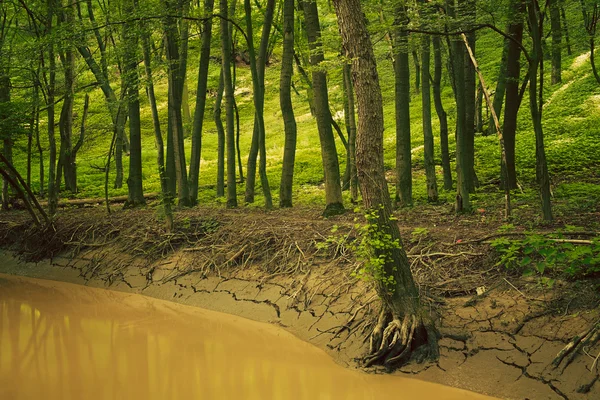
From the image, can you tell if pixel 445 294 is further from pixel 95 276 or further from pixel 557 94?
pixel 557 94

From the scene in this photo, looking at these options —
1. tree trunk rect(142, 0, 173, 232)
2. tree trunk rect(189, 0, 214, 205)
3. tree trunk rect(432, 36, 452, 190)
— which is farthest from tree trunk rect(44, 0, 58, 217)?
tree trunk rect(432, 36, 452, 190)

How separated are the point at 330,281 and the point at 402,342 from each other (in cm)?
223

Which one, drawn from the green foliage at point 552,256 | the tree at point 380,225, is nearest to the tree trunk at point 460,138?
the green foliage at point 552,256

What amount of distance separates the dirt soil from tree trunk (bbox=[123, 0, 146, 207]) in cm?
101

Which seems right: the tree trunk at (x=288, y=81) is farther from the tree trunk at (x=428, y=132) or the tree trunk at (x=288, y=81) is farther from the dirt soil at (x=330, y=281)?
the tree trunk at (x=428, y=132)

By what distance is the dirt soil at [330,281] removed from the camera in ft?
19.4

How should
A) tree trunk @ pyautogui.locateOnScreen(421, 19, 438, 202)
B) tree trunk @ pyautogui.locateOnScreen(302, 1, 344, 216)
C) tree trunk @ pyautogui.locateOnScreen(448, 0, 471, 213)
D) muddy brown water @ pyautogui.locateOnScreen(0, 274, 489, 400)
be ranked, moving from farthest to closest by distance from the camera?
tree trunk @ pyautogui.locateOnScreen(421, 19, 438, 202) < tree trunk @ pyautogui.locateOnScreen(302, 1, 344, 216) < tree trunk @ pyautogui.locateOnScreen(448, 0, 471, 213) < muddy brown water @ pyautogui.locateOnScreen(0, 274, 489, 400)

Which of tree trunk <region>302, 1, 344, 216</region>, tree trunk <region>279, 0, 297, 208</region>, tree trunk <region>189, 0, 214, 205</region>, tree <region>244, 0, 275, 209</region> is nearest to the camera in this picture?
tree trunk <region>302, 1, 344, 216</region>

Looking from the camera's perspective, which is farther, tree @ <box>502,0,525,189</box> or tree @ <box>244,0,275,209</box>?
tree @ <box>244,0,275,209</box>

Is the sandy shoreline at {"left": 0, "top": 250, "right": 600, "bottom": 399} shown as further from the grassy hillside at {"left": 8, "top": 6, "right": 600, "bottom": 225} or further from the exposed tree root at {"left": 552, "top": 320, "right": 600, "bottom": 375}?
the grassy hillside at {"left": 8, "top": 6, "right": 600, "bottom": 225}

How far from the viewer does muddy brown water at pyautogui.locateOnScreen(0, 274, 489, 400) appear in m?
6.52

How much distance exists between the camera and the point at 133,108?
14.5 metres

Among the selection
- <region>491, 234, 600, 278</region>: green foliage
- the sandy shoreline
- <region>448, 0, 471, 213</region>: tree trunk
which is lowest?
the sandy shoreline

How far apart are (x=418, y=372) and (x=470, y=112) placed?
25.3 ft
